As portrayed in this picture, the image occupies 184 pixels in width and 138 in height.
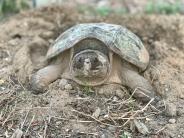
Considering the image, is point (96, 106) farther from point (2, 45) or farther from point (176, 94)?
point (2, 45)

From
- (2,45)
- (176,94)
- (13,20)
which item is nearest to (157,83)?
(176,94)

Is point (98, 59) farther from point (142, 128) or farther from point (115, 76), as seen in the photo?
point (142, 128)

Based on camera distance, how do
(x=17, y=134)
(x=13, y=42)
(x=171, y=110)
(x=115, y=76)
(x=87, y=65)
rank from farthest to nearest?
(x=13, y=42)
(x=115, y=76)
(x=87, y=65)
(x=171, y=110)
(x=17, y=134)

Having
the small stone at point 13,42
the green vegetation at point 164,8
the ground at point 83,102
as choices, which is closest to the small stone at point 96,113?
the ground at point 83,102

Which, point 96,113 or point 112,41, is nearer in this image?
point 96,113

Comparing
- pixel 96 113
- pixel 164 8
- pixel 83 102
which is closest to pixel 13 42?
pixel 83 102

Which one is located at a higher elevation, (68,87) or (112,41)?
(112,41)
